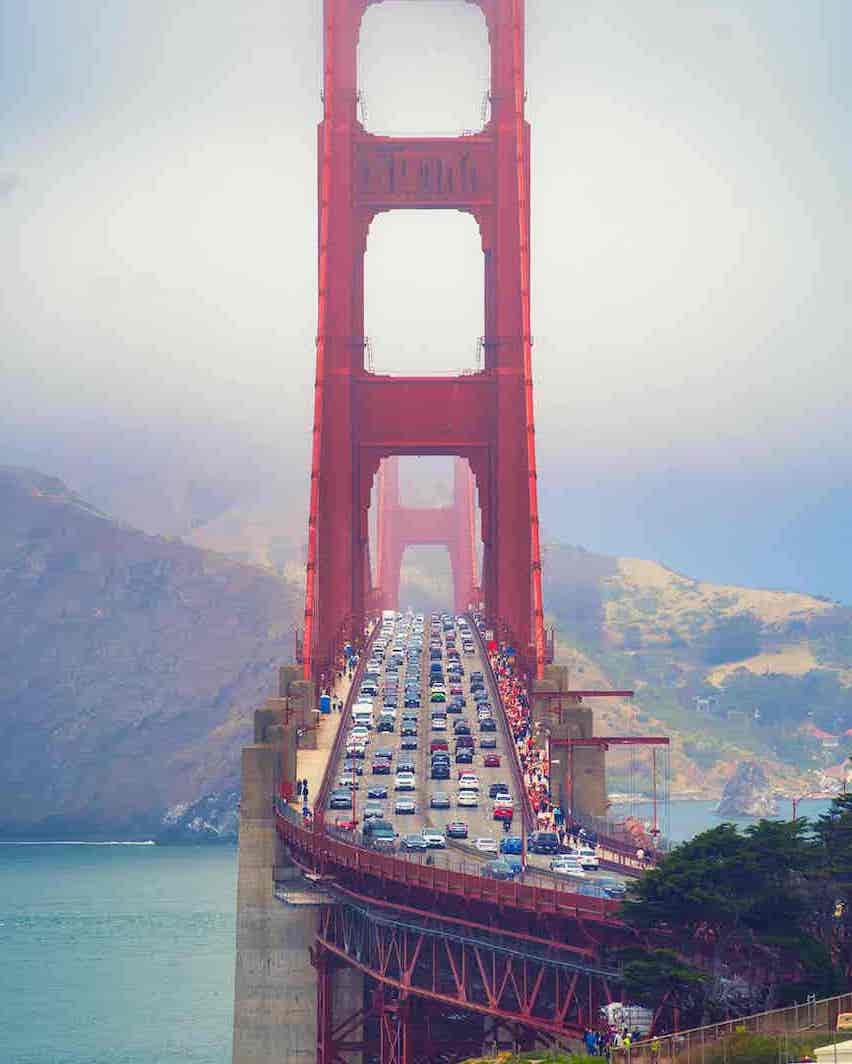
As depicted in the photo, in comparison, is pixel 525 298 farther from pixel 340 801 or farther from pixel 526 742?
pixel 340 801

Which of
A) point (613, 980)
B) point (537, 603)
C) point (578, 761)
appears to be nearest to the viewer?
point (613, 980)

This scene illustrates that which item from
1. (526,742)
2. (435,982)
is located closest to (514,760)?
(526,742)

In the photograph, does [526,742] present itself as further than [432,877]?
Yes

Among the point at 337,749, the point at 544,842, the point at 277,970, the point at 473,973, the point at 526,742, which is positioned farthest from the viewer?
the point at 526,742

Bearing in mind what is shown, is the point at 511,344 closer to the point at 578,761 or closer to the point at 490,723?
the point at 490,723

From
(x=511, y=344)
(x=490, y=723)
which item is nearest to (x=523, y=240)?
(x=511, y=344)

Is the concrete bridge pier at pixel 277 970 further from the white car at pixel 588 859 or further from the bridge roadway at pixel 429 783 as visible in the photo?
the white car at pixel 588 859

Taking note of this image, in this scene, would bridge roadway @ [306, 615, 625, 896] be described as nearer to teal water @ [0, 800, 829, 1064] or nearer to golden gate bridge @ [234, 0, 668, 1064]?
golden gate bridge @ [234, 0, 668, 1064]
